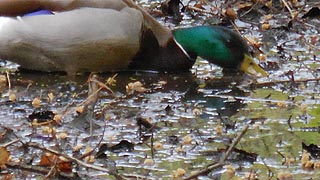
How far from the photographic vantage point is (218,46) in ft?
22.7

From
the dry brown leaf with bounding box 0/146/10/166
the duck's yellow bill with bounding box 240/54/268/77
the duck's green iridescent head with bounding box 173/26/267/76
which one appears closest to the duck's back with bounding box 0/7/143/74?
the duck's green iridescent head with bounding box 173/26/267/76

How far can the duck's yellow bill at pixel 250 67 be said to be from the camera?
673cm

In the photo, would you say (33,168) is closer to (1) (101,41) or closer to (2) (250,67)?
(1) (101,41)

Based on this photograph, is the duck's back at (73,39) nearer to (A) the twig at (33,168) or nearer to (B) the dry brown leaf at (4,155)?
(A) the twig at (33,168)

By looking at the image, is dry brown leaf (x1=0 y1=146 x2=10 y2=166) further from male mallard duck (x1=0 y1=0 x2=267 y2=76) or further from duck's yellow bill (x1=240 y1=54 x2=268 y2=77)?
duck's yellow bill (x1=240 y1=54 x2=268 y2=77)

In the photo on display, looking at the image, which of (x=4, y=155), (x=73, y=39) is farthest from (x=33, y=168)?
(x=73, y=39)

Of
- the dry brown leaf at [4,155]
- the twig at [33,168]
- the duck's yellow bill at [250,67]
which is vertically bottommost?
the duck's yellow bill at [250,67]

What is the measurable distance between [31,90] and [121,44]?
27.8 inches

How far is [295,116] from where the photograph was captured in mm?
5641

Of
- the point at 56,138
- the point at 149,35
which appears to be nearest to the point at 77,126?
the point at 56,138

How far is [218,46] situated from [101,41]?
2.61 feet

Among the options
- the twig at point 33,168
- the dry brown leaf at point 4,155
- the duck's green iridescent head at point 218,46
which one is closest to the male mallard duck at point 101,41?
the duck's green iridescent head at point 218,46

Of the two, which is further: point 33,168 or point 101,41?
point 101,41

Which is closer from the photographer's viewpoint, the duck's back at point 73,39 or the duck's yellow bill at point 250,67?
the duck's back at point 73,39
